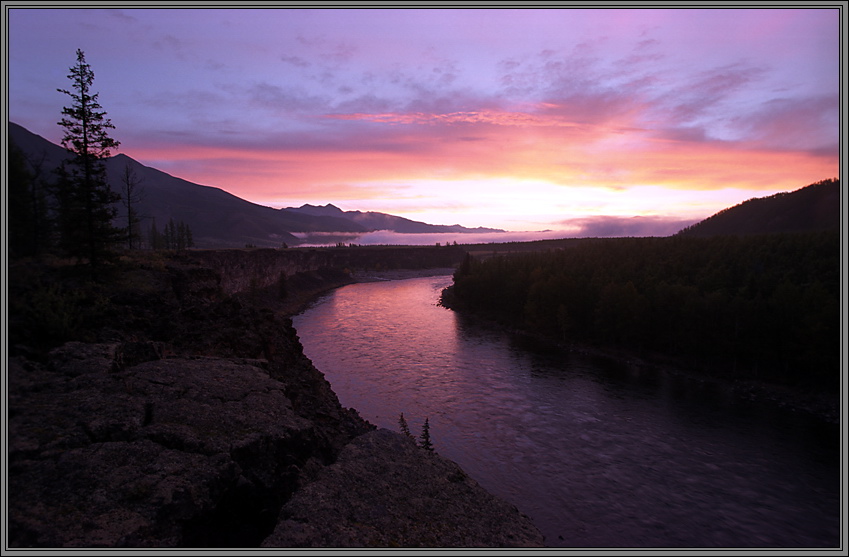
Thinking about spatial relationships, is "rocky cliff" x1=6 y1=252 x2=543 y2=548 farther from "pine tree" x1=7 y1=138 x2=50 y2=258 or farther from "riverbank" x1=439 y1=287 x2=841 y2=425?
"riverbank" x1=439 y1=287 x2=841 y2=425

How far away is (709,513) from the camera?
21188 millimetres

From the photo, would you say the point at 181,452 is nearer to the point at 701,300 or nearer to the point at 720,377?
the point at 720,377

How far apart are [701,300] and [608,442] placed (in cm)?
2866

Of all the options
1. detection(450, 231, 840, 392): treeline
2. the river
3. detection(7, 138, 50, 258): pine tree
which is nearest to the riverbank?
detection(450, 231, 840, 392): treeline

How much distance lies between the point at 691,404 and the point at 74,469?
41.7 metres

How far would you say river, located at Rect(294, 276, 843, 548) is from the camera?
20.4 metres

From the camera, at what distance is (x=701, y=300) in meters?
47.5

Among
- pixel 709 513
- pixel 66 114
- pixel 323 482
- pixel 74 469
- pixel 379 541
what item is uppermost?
pixel 66 114

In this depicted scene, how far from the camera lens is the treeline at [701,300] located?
40875 mm

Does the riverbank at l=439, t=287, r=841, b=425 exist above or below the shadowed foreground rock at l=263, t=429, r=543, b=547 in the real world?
below

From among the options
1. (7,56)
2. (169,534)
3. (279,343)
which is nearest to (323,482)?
(169,534)

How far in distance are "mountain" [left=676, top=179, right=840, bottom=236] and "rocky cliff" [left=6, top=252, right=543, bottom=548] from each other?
136 meters

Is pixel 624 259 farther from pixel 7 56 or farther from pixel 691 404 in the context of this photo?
pixel 7 56

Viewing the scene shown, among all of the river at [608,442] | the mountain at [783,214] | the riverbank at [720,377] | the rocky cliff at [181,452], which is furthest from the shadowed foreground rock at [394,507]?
the mountain at [783,214]
